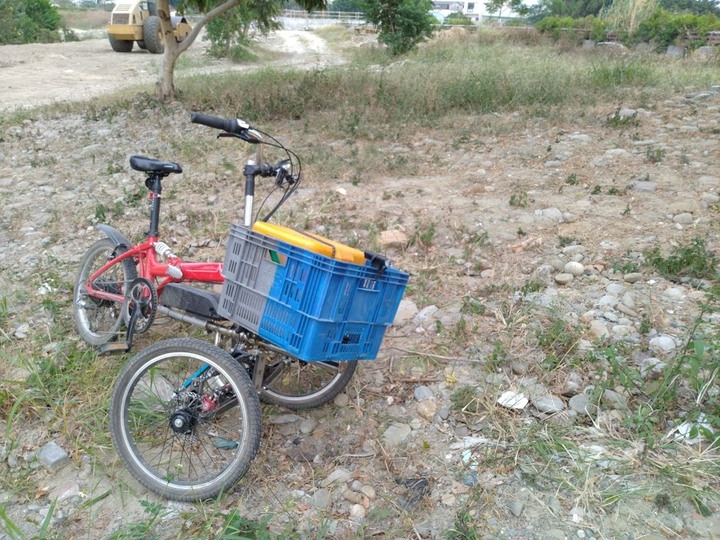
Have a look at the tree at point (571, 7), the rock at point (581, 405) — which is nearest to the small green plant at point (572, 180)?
the rock at point (581, 405)

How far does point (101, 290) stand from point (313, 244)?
1.89 metres

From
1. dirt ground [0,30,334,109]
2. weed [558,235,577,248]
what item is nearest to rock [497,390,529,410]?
weed [558,235,577,248]

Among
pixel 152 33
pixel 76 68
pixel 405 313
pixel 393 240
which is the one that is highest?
pixel 393 240

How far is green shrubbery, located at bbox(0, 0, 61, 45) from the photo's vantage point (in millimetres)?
22312

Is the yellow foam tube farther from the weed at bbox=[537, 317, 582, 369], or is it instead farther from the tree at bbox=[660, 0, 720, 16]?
the tree at bbox=[660, 0, 720, 16]

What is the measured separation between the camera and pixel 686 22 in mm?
20297

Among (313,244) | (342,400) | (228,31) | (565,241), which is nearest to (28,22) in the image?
(228,31)

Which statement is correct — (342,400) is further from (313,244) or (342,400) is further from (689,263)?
(689,263)

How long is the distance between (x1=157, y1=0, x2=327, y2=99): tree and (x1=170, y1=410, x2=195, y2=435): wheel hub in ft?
22.9

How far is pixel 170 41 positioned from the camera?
27.5 ft

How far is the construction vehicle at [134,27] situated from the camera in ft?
64.7

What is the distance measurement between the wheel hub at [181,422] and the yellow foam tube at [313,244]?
33.2 inches

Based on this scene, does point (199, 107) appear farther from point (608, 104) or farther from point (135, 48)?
point (135, 48)

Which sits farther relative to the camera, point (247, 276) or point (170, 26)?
point (170, 26)
